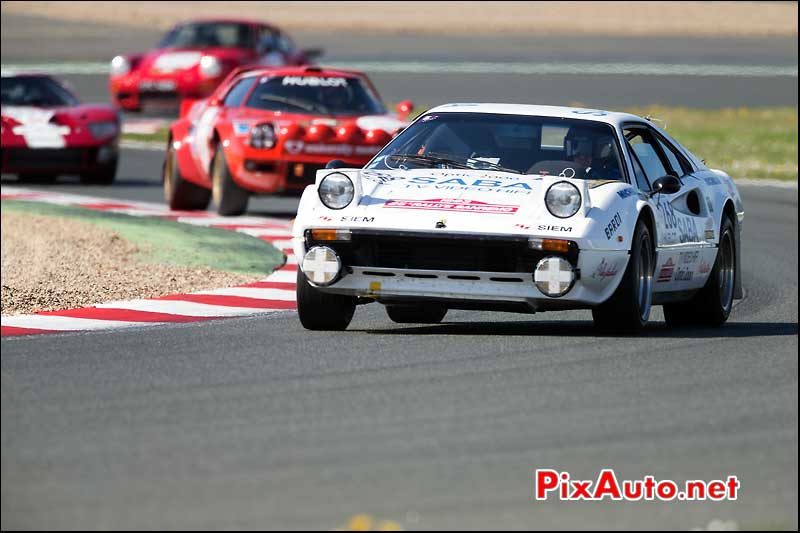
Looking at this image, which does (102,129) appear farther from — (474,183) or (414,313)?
(474,183)

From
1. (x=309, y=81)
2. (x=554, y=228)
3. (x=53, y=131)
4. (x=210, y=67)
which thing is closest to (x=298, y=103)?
(x=309, y=81)

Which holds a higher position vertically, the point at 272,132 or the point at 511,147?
the point at 272,132

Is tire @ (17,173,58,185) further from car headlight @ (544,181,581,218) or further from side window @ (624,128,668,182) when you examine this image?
car headlight @ (544,181,581,218)

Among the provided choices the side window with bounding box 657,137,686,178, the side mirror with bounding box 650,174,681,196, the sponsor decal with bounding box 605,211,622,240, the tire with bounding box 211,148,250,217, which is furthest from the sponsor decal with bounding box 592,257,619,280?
the tire with bounding box 211,148,250,217

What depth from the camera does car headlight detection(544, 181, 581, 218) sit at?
811 cm

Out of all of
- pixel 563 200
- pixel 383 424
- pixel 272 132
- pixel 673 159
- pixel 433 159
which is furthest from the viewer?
pixel 272 132

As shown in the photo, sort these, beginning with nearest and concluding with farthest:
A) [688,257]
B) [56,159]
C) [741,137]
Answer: [688,257] → [56,159] → [741,137]

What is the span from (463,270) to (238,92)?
26.8 feet

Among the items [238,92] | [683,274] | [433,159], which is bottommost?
[683,274]

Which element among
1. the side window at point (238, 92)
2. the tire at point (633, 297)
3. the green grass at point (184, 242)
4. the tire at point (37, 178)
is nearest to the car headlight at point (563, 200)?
the tire at point (633, 297)

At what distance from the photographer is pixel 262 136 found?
15172 millimetres

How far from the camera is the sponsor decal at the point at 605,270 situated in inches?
319

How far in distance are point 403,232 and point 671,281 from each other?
1.69 meters

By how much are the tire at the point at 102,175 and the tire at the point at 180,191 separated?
3.16 metres
